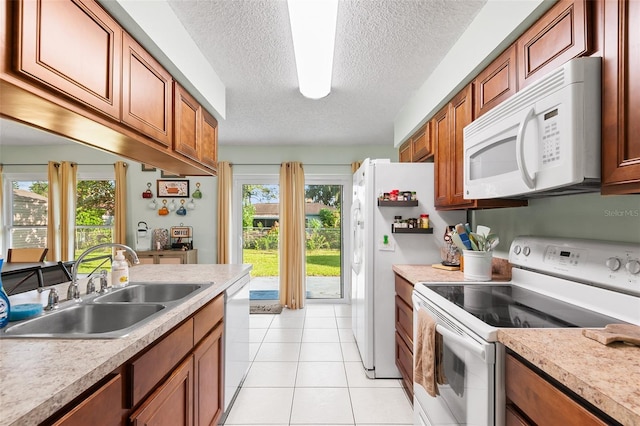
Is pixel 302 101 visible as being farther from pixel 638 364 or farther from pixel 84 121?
pixel 638 364

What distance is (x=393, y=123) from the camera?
3.61 m

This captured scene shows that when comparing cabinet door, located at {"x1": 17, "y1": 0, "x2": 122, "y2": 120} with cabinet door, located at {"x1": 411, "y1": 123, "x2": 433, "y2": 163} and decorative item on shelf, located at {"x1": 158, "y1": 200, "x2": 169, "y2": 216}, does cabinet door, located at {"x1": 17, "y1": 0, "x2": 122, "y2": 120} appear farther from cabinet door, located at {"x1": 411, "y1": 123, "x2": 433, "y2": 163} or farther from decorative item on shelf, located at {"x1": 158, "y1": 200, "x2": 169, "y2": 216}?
decorative item on shelf, located at {"x1": 158, "y1": 200, "x2": 169, "y2": 216}

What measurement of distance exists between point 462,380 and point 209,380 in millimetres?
1249

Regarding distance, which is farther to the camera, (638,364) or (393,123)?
(393,123)

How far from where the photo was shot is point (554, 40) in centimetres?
122

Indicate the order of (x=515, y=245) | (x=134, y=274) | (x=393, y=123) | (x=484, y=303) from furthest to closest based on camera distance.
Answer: (x=393, y=123) < (x=134, y=274) < (x=515, y=245) < (x=484, y=303)

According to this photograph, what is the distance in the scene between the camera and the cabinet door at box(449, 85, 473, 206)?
1.92 m

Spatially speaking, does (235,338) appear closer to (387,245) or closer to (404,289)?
(404,289)

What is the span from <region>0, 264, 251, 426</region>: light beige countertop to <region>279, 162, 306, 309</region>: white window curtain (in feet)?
10.8

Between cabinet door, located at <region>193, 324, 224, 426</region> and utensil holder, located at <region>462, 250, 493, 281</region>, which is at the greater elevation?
utensil holder, located at <region>462, 250, 493, 281</region>

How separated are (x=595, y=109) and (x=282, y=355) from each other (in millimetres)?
2822

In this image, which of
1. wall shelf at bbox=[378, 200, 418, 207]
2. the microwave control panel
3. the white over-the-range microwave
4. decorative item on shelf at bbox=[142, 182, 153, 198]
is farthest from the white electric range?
decorative item on shelf at bbox=[142, 182, 153, 198]

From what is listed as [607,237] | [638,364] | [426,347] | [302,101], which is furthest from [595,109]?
[302,101]

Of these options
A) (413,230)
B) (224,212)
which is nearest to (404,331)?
(413,230)
